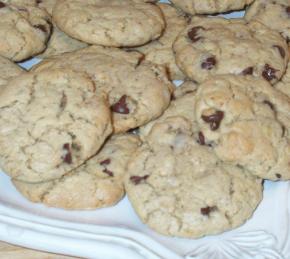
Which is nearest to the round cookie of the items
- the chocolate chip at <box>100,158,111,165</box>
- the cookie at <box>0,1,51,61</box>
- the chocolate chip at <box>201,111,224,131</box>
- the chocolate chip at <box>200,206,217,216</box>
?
the cookie at <box>0,1,51,61</box>

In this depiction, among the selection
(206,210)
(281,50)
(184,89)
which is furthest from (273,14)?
(206,210)

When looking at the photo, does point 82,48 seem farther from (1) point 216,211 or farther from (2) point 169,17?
(1) point 216,211

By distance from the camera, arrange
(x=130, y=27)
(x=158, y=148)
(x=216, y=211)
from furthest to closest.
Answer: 1. (x=130, y=27)
2. (x=158, y=148)
3. (x=216, y=211)

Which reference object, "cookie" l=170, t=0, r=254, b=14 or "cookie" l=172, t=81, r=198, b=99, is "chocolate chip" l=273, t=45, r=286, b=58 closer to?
"cookie" l=170, t=0, r=254, b=14

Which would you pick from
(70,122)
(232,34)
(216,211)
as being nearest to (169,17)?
(232,34)

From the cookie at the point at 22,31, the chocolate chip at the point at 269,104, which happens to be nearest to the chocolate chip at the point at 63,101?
the cookie at the point at 22,31

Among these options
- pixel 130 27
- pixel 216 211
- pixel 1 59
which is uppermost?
pixel 130 27

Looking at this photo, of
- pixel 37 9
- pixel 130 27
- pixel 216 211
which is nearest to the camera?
pixel 216 211
